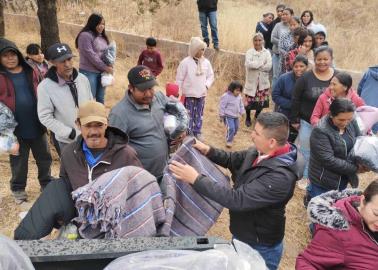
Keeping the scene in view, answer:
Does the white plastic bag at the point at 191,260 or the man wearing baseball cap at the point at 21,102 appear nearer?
the white plastic bag at the point at 191,260

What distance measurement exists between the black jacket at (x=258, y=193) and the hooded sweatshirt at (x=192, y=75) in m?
3.40

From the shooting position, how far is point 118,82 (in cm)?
850

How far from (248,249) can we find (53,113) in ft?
9.43

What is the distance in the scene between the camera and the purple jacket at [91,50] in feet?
19.1

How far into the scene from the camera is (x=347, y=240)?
2.15 m

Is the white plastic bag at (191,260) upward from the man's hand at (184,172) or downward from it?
upward

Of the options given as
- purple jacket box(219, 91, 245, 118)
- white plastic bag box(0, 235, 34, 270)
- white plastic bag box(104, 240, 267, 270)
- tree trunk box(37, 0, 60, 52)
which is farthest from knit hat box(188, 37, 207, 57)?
white plastic bag box(0, 235, 34, 270)

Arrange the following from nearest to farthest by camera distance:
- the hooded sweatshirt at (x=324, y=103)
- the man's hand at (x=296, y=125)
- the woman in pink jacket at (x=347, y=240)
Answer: the woman in pink jacket at (x=347, y=240), the hooded sweatshirt at (x=324, y=103), the man's hand at (x=296, y=125)

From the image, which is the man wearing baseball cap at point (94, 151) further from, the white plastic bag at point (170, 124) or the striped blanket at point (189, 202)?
the white plastic bag at point (170, 124)

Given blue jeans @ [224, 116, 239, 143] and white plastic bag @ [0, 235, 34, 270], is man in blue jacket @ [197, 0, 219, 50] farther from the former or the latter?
white plastic bag @ [0, 235, 34, 270]

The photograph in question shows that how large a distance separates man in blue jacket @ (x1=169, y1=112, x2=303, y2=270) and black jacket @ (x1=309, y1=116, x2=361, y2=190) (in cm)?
118

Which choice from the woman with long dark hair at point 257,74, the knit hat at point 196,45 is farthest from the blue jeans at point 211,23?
the knit hat at point 196,45

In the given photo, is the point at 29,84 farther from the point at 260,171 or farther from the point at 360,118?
the point at 360,118

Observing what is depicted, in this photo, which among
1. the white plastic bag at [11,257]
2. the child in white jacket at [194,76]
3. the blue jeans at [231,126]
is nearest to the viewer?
the white plastic bag at [11,257]
